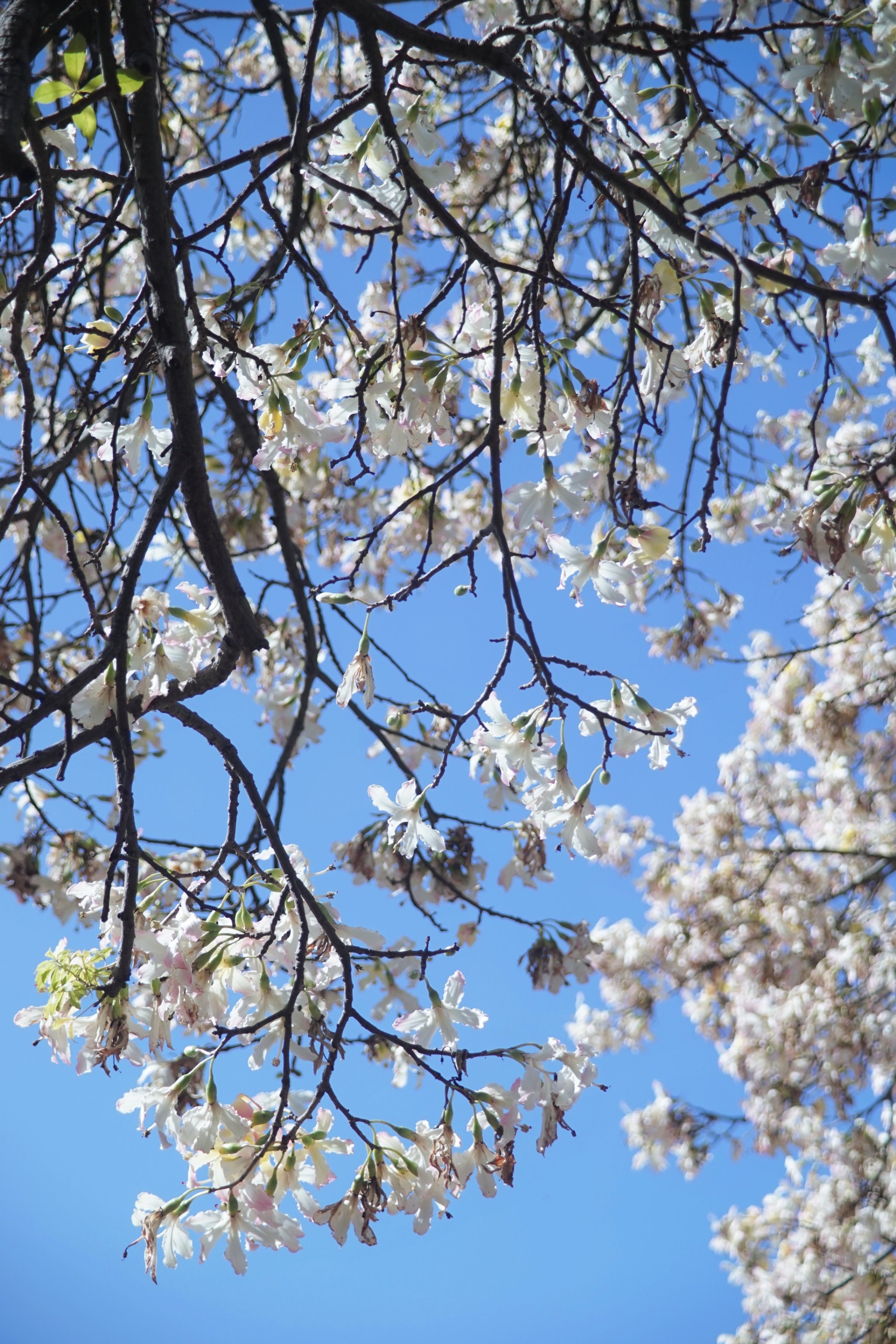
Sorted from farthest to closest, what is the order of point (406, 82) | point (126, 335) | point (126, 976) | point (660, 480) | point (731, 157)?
point (660, 480) → point (406, 82) → point (731, 157) → point (126, 335) → point (126, 976)

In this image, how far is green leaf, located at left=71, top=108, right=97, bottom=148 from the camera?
1.22 metres

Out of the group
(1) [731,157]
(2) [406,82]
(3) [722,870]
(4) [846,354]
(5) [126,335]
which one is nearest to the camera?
(5) [126,335]

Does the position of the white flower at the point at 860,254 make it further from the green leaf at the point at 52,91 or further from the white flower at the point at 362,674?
the green leaf at the point at 52,91

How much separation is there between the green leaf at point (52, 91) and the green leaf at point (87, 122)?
61mm

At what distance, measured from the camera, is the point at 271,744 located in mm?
2818

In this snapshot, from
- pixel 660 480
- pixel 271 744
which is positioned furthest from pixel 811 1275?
pixel 271 744

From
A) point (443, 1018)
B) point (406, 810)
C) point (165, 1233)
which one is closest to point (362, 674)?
point (406, 810)

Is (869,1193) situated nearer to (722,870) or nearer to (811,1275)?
(811,1275)

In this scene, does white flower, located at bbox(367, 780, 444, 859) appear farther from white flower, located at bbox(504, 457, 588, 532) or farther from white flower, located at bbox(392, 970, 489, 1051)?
white flower, located at bbox(504, 457, 588, 532)

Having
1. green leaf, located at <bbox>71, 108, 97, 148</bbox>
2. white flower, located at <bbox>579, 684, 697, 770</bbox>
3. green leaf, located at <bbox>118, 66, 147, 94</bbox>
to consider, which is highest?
green leaf, located at <bbox>71, 108, 97, 148</bbox>

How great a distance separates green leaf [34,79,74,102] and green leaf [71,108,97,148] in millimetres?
61

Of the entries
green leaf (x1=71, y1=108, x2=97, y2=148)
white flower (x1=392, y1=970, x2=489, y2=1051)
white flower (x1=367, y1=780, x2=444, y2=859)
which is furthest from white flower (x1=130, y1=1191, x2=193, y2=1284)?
green leaf (x1=71, y1=108, x2=97, y2=148)

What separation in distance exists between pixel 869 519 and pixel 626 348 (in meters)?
0.53

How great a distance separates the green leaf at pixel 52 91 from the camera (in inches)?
44.5
